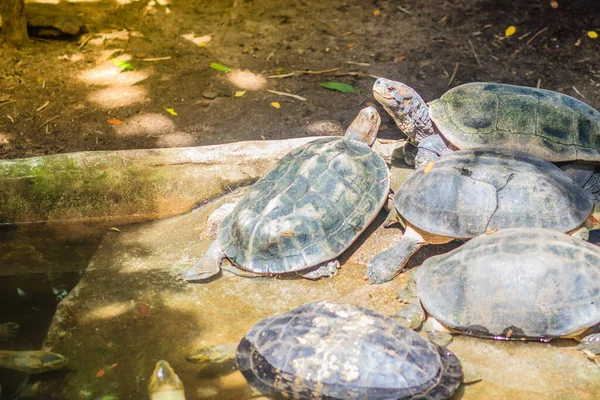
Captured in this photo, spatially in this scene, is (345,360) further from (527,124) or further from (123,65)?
(123,65)

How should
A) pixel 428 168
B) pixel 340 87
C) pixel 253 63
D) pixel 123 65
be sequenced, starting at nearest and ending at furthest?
pixel 428 168 < pixel 340 87 < pixel 123 65 < pixel 253 63

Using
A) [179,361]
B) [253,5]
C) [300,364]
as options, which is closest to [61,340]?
[179,361]

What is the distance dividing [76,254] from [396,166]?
2.67 meters

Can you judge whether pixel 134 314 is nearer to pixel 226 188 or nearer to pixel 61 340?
pixel 61 340

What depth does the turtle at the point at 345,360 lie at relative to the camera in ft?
10.4

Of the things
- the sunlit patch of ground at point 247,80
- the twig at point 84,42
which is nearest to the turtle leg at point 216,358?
the sunlit patch of ground at point 247,80

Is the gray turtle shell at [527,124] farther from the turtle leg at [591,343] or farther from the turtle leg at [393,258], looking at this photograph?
the turtle leg at [591,343]

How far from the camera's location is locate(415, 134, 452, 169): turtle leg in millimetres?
5020

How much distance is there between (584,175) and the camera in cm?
481

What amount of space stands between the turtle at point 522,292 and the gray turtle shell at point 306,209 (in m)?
→ 0.82

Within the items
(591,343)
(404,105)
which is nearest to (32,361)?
(591,343)

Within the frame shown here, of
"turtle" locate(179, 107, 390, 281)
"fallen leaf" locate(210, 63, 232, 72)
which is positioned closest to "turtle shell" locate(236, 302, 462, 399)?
"turtle" locate(179, 107, 390, 281)

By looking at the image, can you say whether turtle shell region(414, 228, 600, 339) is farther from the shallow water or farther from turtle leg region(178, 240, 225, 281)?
turtle leg region(178, 240, 225, 281)

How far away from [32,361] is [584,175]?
13.3 feet
